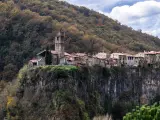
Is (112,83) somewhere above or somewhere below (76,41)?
below

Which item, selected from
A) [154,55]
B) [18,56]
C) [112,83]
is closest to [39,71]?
[112,83]

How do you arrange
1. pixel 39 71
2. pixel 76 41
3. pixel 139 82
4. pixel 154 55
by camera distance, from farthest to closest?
pixel 76 41, pixel 154 55, pixel 139 82, pixel 39 71

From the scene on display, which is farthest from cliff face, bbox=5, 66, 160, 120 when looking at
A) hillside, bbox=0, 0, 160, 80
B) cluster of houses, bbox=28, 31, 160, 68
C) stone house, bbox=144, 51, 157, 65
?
hillside, bbox=0, 0, 160, 80

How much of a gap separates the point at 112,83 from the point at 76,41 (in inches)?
1373

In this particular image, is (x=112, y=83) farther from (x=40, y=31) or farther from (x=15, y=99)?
(x=40, y=31)

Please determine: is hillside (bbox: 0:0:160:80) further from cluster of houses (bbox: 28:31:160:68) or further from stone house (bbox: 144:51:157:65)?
stone house (bbox: 144:51:157:65)

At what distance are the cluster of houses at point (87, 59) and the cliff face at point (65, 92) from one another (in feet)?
9.23

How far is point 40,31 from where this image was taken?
98.8 meters

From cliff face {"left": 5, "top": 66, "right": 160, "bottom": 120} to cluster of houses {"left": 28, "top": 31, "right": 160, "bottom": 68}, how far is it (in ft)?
9.23

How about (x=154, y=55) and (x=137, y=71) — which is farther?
(x=154, y=55)

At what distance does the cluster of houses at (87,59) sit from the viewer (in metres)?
59.4

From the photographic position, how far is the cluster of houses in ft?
195

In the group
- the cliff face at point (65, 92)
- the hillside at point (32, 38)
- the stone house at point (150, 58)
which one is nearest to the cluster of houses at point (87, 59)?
the stone house at point (150, 58)

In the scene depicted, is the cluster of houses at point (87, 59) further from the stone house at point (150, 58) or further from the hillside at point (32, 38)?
the hillside at point (32, 38)
